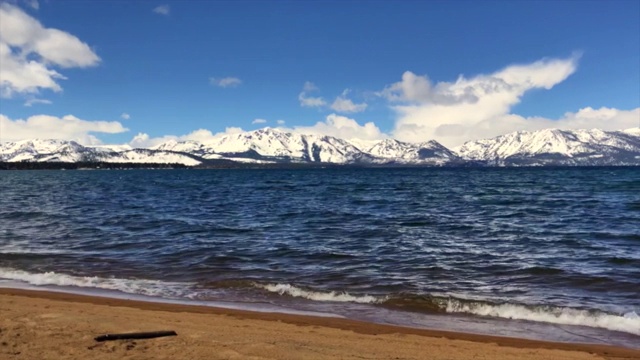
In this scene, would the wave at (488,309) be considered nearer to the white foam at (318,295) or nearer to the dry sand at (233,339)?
the white foam at (318,295)

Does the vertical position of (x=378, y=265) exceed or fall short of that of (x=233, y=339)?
it falls short

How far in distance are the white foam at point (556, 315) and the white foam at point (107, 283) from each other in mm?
8149

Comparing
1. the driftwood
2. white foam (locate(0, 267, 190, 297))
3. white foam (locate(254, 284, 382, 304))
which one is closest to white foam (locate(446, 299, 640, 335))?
white foam (locate(254, 284, 382, 304))

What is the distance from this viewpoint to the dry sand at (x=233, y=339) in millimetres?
8477

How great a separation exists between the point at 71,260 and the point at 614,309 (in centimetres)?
1919

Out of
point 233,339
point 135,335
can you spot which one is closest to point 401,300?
point 233,339

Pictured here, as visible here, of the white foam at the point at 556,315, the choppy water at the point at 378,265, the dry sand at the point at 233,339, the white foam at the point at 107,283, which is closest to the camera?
the dry sand at the point at 233,339

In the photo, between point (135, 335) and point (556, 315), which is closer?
point (135, 335)

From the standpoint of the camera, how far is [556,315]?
1226 centimetres

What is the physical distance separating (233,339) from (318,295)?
5.50m

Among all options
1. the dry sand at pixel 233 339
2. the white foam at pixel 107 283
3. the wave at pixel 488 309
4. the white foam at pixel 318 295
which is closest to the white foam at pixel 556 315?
the wave at pixel 488 309

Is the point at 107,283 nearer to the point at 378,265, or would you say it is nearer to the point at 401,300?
the point at 378,265

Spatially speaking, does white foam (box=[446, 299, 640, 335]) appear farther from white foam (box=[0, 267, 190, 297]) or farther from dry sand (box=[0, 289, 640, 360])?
white foam (box=[0, 267, 190, 297])

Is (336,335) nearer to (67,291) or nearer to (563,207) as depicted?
(67,291)
